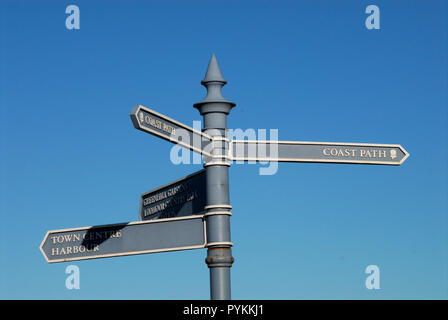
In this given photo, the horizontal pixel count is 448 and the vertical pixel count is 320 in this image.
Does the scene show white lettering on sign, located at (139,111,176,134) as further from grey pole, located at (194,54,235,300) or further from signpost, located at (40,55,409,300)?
grey pole, located at (194,54,235,300)

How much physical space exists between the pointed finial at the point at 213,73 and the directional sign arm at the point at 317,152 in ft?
2.88

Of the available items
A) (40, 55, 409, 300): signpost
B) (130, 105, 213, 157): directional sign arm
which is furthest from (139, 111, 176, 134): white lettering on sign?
(40, 55, 409, 300): signpost

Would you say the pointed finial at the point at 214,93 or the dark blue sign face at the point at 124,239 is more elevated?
the pointed finial at the point at 214,93

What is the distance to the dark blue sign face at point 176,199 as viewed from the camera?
40.3ft

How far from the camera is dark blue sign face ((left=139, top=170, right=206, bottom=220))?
484 inches

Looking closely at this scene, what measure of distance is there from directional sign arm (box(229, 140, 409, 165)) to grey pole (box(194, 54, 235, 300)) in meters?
0.21

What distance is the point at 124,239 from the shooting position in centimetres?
1227

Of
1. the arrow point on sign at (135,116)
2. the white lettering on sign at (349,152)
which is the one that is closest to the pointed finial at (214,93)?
the white lettering on sign at (349,152)

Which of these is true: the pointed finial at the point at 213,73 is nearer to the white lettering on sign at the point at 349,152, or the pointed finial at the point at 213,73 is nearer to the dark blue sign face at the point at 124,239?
the white lettering on sign at the point at 349,152

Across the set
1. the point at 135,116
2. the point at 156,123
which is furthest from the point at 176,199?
the point at 135,116
